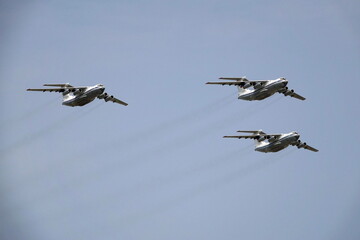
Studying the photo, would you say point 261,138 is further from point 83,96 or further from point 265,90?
point 83,96

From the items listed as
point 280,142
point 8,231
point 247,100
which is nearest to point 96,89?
point 247,100

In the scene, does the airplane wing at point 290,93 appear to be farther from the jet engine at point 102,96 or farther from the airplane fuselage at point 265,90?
the jet engine at point 102,96

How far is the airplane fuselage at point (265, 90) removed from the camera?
64688mm

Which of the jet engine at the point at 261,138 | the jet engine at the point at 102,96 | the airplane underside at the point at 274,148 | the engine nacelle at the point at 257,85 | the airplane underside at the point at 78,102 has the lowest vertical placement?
the airplane underside at the point at 274,148

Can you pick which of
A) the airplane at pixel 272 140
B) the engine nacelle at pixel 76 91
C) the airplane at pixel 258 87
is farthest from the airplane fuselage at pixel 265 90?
the engine nacelle at pixel 76 91

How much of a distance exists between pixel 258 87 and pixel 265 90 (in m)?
0.76

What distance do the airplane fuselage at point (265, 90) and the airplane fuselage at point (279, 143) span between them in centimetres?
500

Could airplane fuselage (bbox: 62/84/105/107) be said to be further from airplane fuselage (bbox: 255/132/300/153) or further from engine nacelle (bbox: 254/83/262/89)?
airplane fuselage (bbox: 255/132/300/153)

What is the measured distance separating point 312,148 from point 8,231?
218 feet

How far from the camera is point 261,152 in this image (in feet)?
232

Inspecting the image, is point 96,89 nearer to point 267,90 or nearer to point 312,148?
point 267,90

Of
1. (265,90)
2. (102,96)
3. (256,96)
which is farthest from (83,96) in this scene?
(265,90)

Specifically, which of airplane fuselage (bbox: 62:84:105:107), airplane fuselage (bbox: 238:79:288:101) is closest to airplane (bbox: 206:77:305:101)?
airplane fuselage (bbox: 238:79:288:101)

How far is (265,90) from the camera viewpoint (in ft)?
213
